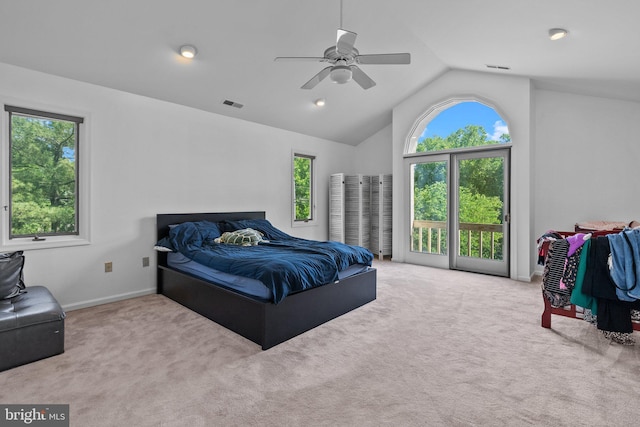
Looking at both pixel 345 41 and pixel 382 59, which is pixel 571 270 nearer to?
pixel 382 59

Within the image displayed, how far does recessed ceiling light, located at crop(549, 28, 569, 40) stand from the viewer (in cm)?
279

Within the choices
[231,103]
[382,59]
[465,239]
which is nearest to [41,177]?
[231,103]

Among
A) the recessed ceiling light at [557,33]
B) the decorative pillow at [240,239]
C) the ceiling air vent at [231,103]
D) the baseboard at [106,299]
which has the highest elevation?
the recessed ceiling light at [557,33]

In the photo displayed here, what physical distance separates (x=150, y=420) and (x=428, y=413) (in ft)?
4.90

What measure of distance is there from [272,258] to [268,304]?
55cm

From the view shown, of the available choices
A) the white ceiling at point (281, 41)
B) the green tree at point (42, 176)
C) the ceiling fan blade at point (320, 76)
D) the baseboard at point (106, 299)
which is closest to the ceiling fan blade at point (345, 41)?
the ceiling fan blade at point (320, 76)

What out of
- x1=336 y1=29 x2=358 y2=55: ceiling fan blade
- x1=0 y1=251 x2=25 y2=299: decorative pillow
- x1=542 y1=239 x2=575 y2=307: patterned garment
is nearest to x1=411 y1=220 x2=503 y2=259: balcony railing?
x1=542 y1=239 x2=575 y2=307: patterned garment

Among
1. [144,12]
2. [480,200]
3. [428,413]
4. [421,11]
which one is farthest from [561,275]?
[144,12]

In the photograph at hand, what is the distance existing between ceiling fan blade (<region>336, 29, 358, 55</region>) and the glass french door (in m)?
3.28

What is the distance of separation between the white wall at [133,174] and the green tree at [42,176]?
244 mm

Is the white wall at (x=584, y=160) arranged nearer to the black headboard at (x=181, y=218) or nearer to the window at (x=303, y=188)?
the window at (x=303, y=188)

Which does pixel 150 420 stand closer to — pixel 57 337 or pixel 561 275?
pixel 57 337

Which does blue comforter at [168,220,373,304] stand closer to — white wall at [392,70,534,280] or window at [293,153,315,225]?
window at [293,153,315,225]

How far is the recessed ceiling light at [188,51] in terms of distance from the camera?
323 cm
